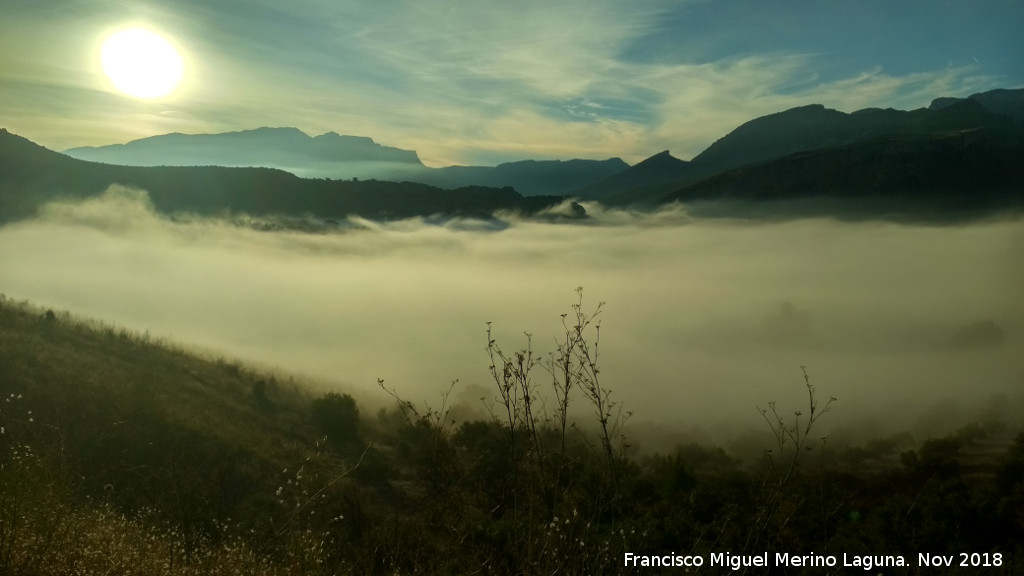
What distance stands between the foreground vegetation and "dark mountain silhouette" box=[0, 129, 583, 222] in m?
83.7

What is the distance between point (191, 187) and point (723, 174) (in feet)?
464

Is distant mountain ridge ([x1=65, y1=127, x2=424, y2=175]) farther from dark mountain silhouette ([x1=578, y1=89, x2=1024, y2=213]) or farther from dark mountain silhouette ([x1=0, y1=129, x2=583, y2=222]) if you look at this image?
dark mountain silhouette ([x1=578, y1=89, x2=1024, y2=213])

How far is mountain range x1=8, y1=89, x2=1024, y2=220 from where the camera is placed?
115750 millimetres

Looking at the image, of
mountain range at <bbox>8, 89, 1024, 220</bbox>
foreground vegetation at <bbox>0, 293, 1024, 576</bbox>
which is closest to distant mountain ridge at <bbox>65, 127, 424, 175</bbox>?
mountain range at <bbox>8, 89, 1024, 220</bbox>

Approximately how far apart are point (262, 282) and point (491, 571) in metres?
197

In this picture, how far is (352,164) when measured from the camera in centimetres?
13462

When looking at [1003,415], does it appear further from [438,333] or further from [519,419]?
[438,333]

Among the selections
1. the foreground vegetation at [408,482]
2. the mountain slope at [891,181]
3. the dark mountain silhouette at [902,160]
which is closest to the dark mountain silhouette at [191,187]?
the foreground vegetation at [408,482]

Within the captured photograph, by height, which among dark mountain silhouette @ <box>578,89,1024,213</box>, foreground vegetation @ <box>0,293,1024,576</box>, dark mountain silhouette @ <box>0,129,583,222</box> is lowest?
foreground vegetation @ <box>0,293,1024,576</box>

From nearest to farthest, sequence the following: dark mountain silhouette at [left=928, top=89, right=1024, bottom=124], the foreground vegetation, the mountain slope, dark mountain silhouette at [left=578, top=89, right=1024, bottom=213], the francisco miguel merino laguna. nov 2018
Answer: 1. the francisco miguel merino laguna. nov 2018
2. the foreground vegetation
3. dark mountain silhouette at [left=928, top=89, right=1024, bottom=124]
4. dark mountain silhouette at [left=578, top=89, right=1024, bottom=213]
5. the mountain slope

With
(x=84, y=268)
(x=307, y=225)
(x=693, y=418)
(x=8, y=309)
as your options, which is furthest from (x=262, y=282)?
(x=8, y=309)

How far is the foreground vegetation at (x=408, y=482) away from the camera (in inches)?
165

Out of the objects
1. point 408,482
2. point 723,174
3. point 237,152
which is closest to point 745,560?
Answer: point 408,482

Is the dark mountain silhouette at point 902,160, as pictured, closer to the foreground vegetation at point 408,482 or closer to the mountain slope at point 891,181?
the mountain slope at point 891,181
